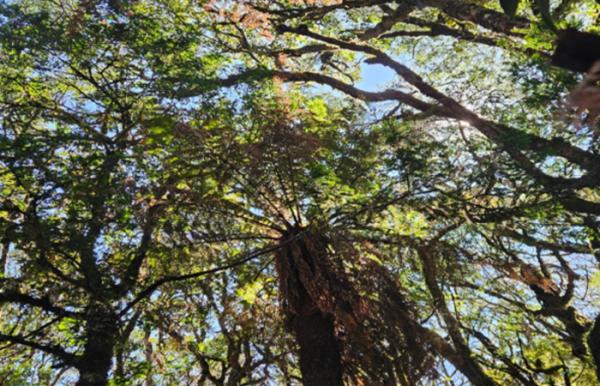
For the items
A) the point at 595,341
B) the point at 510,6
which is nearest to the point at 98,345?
the point at 595,341

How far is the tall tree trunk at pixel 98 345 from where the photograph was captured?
5.30m

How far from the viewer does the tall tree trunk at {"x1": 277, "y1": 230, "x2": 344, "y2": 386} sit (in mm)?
5055

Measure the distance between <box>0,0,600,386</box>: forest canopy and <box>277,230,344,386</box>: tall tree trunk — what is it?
→ 2 cm

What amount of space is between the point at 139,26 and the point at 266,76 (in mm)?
2055

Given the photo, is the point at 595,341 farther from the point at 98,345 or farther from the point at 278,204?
the point at 98,345

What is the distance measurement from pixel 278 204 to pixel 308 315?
4.88 feet

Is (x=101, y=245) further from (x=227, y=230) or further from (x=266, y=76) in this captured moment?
(x=266, y=76)

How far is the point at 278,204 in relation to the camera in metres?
5.97

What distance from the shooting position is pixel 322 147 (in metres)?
5.77

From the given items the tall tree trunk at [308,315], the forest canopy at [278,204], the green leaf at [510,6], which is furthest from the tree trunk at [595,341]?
the green leaf at [510,6]

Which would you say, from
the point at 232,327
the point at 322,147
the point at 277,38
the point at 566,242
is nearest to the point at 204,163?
the point at 322,147

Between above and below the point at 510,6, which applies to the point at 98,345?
above

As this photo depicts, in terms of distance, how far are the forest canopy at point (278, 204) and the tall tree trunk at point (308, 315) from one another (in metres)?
Result: 0.02

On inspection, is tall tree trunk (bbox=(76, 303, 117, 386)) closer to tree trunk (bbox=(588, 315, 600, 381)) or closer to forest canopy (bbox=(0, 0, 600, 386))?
forest canopy (bbox=(0, 0, 600, 386))
